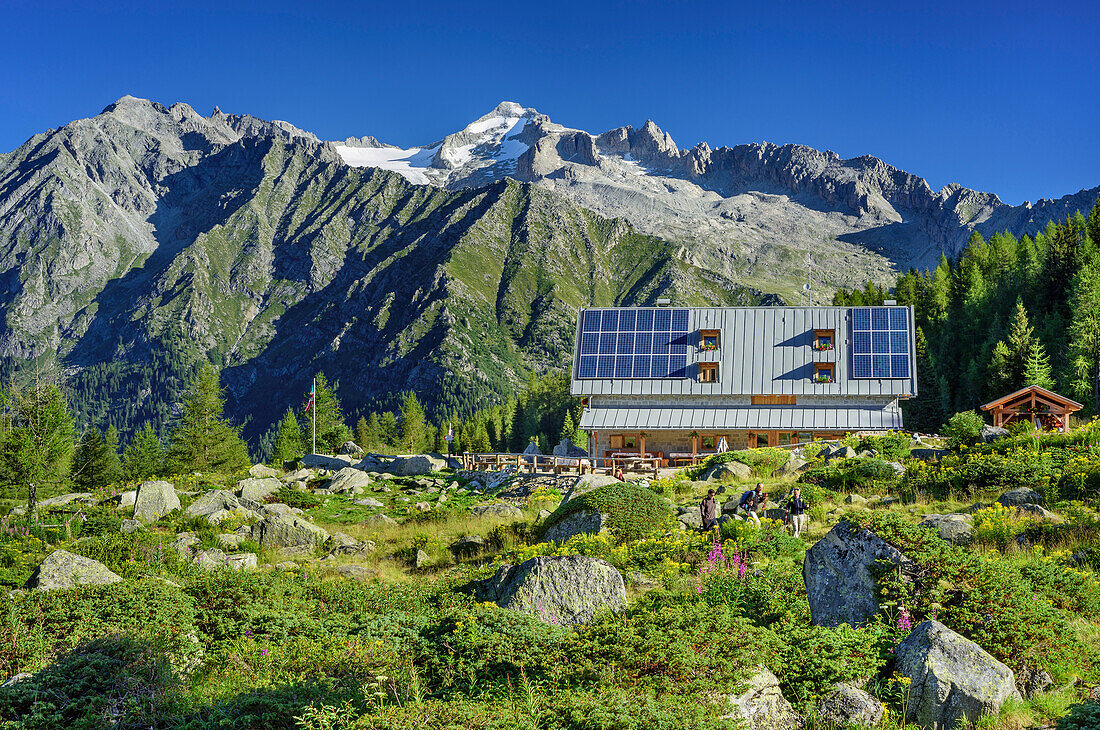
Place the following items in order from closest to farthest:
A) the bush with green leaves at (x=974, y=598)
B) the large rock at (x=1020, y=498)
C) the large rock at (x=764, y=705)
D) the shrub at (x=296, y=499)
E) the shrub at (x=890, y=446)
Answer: the large rock at (x=764, y=705) → the bush with green leaves at (x=974, y=598) → the large rock at (x=1020, y=498) → the shrub at (x=890, y=446) → the shrub at (x=296, y=499)

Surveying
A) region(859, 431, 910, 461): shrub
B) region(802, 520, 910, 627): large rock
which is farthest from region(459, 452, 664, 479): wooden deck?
region(802, 520, 910, 627): large rock

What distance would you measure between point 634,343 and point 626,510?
102 ft

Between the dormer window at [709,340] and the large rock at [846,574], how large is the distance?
37.4 metres

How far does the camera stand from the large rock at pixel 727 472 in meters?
29.1

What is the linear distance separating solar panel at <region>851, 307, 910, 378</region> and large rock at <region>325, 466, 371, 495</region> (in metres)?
31.2

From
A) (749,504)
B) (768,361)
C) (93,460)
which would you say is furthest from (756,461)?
(93,460)

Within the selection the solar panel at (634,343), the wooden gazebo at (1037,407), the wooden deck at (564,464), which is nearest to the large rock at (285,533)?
the wooden deck at (564,464)

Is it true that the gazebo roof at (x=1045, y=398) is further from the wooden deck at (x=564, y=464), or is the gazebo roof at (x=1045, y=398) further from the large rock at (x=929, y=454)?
the wooden deck at (x=564, y=464)

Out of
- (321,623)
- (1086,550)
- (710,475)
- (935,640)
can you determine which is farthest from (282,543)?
(1086,550)

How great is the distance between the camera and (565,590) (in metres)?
11.1

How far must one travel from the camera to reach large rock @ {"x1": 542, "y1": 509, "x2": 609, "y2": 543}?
1864 cm

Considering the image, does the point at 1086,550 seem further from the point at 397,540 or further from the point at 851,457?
the point at 397,540

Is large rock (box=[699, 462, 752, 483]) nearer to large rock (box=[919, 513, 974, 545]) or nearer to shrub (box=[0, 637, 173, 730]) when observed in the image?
large rock (box=[919, 513, 974, 545])

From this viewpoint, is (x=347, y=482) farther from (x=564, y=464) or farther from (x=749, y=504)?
(x=749, y=504)
